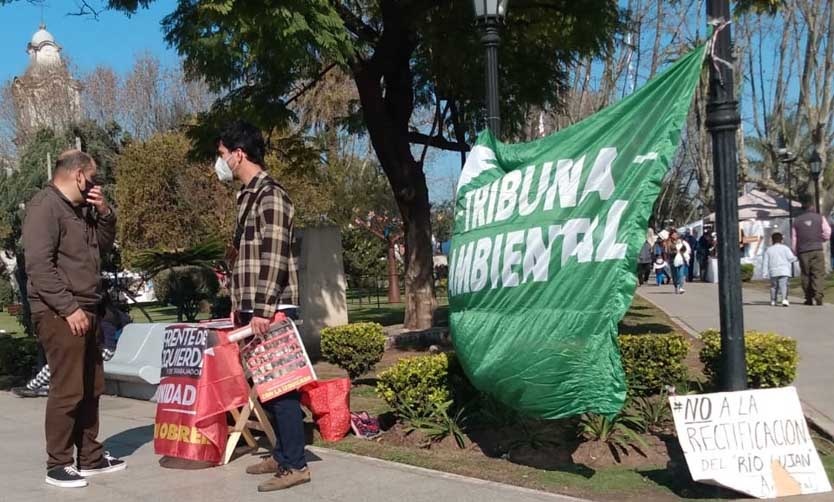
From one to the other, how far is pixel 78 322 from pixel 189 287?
8.77 metres

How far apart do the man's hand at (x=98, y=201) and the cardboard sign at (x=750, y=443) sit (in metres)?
3.70

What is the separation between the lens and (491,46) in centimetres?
704

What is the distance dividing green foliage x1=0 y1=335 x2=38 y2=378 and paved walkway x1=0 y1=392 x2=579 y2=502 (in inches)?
182

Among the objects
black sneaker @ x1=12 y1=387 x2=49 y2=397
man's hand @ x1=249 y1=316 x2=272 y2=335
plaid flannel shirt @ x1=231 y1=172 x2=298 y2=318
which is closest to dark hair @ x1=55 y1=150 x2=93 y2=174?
plaid flannel shirt @ x1=231 y1=172 x2=298 y2=318

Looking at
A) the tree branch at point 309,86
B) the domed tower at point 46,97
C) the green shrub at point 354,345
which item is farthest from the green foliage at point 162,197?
the green shrub at point 354,345

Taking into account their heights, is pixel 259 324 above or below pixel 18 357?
above

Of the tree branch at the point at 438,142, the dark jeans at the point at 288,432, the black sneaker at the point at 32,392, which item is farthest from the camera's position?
the tree branch at the point at 438,142

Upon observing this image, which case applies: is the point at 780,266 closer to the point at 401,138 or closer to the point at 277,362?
the point at 401,138

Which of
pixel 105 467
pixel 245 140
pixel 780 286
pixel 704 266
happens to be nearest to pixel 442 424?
pixel 105 467

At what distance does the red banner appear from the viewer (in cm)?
577

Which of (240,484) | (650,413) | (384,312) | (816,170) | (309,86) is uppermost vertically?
(816,170)

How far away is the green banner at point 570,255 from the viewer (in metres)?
4.97

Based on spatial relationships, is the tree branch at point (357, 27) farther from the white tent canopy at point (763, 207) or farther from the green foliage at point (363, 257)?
the white tent canopy at point (763, 207)

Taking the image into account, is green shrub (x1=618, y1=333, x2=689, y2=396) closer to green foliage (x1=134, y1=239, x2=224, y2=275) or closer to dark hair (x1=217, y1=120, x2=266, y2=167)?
dark hair (x1=217, y1=120, x2=266, y2=167)
